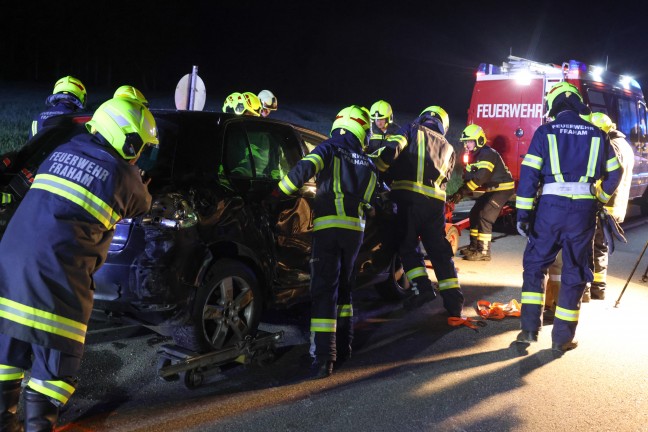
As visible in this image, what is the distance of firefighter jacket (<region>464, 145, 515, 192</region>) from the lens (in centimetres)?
834

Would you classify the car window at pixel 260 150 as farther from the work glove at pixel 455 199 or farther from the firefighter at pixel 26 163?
the work glove at pixel 455 199

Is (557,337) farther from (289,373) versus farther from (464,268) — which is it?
(464,268)

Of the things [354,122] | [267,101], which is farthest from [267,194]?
[267,101]

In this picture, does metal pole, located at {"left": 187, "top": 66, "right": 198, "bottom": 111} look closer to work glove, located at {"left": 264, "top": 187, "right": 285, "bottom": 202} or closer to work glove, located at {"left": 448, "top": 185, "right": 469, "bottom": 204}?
work glove, located at {"left": 448, "top": 185, "right": 469, "bottom": 204}

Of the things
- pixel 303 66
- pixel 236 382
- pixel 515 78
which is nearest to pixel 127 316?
pixel 236 382

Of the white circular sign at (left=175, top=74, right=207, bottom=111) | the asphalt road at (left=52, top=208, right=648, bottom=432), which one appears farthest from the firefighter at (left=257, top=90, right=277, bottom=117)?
the asphalt road at (left=52, top=208, right=648, bottom=432)

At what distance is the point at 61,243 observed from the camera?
2.88 metres

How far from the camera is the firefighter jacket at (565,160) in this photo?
4977mm

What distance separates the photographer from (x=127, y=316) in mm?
3928

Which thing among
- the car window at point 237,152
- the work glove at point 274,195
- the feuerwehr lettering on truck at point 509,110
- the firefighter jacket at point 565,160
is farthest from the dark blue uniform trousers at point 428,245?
the feuerwehr lettering on truck at point 509,110

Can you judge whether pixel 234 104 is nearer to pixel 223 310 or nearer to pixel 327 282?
pixel 327 282

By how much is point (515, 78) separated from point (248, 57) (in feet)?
263

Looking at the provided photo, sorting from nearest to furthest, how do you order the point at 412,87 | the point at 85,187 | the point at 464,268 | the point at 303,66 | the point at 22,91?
the point at 85,187, the point at 464,268, the point at 22,91, the point at 412,87, the point at 303,66

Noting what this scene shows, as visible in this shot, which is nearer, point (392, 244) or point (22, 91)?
point (392, 244)
